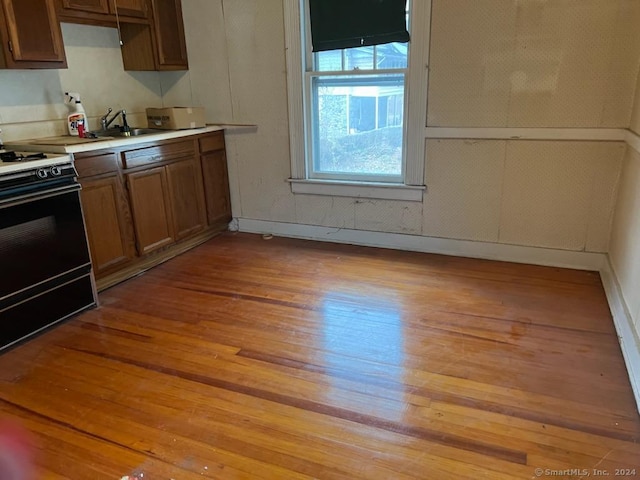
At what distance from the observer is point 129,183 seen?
3.21 metres

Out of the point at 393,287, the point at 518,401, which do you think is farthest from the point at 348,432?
the point at 393,287

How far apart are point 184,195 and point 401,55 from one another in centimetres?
192

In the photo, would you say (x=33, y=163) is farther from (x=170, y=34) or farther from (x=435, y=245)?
(x=435, y=245)

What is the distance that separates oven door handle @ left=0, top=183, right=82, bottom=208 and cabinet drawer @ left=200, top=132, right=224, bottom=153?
4.26 ft

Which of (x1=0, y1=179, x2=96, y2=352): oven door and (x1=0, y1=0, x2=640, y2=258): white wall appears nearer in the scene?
(x1=0, y1=179, x2=96, y2=352): oven door

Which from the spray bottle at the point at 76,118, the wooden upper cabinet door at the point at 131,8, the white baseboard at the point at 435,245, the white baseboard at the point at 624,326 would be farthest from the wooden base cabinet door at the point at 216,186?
the white baseboard at the point at 624,326

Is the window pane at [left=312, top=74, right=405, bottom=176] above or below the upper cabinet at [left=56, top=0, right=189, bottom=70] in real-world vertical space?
below

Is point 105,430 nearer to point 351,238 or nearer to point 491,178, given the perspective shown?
point 351,238

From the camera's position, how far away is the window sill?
3.60 metres

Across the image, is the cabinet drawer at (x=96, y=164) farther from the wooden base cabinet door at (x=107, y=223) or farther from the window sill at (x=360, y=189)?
the window sill at (x=360, y=189)

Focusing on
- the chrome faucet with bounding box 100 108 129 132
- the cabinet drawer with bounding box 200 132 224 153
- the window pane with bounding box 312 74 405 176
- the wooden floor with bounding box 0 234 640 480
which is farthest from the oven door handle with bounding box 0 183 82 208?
the window pane with bounding box 312 74 405 176

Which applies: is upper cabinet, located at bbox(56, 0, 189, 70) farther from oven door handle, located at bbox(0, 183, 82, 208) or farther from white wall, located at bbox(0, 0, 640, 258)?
oven door handle, located at bbox(0, 183, 82, 208)

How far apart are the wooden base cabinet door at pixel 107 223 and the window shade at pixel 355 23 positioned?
1.79 m

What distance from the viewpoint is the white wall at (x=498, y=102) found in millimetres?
2945
